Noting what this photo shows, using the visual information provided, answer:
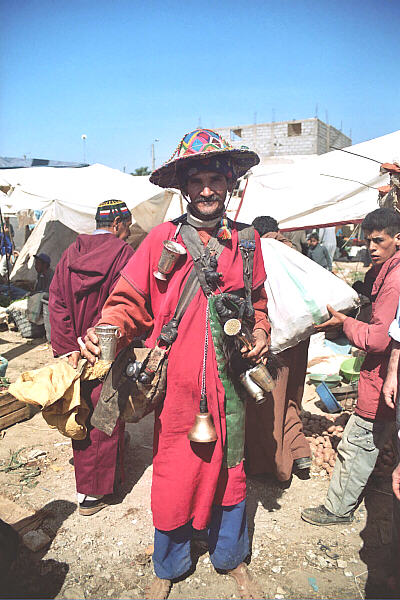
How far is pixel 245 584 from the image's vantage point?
93.2 inches

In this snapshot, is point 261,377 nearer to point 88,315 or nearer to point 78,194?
point 88,315

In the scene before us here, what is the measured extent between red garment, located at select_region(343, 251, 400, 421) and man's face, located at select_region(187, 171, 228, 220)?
115 cm

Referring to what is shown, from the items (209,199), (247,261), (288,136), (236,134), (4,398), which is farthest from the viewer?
(236,134)

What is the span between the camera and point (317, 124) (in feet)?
73.8

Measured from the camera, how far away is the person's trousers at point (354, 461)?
2.71 m

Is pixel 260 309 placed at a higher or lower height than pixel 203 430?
higher

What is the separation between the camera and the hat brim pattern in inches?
83.8

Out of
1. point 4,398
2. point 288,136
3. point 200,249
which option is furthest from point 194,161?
point 288,136

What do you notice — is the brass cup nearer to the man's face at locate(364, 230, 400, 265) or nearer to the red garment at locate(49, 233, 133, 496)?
the red garment at locate(49, 233, 133, 496)

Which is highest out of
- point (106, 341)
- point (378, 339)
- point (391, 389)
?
point (106, 341)

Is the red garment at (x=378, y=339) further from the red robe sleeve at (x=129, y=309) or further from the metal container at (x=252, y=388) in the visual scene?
the red robe sleeve at (x=129, y=309)

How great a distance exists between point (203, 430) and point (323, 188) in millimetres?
4669

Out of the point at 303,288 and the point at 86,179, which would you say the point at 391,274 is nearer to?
the point at 303,288

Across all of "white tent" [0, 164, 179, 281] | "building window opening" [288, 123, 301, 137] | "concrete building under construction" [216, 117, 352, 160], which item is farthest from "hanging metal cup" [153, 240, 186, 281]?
"building window opening" [288, 123, 301, 137]
